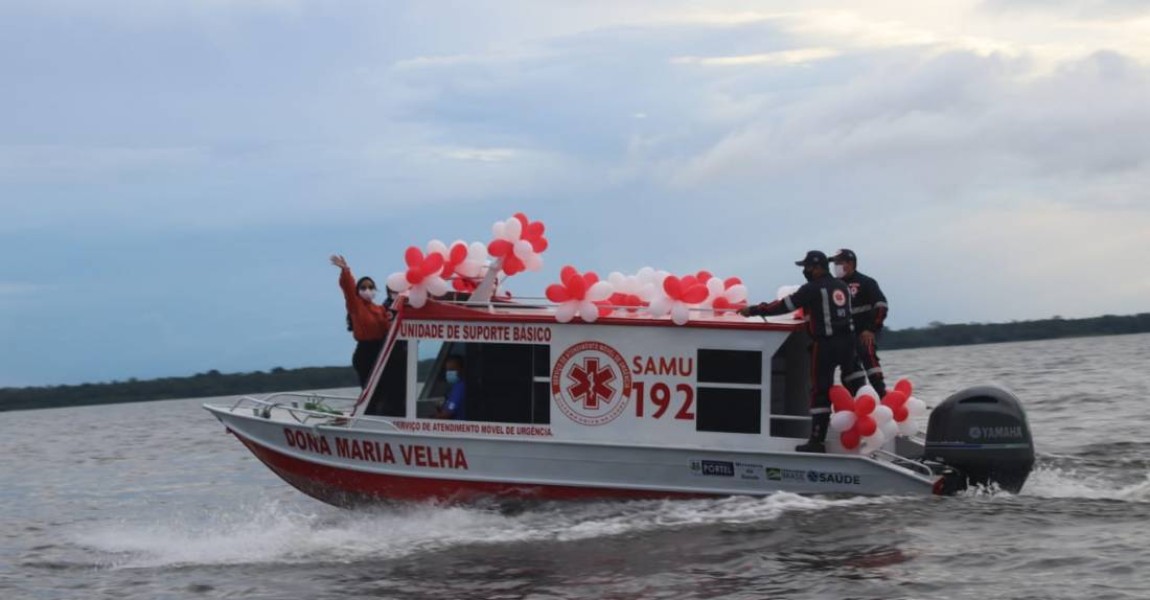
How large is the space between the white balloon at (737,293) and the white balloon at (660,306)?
59.6 inches

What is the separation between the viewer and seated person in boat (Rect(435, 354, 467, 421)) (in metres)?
13.0

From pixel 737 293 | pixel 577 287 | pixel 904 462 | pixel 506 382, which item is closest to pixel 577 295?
pixel 577 287

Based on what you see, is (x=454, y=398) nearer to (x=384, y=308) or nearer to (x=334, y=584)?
(x=384, y=308)

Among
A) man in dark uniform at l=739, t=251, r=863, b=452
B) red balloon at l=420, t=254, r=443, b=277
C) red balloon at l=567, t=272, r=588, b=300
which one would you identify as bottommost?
man in dark uniform at l=739, t=251, r=863, b=452

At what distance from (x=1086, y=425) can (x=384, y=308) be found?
11804 millimetres

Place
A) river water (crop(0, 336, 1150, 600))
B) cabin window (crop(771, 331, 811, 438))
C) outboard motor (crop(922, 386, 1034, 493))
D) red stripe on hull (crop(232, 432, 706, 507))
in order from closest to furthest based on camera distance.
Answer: river water (crop(0, 336, 1150, 600))
outboard motor (crop(922, 386, 1034, 493))
red stripe on hull (crop(232, 432, 706, 507))
cabin window (crop(771, 331, 811, 438))

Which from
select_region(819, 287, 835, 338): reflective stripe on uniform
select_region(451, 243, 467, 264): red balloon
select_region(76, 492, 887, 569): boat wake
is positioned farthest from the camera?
select_region(451, 243, 467, 264): red balloon

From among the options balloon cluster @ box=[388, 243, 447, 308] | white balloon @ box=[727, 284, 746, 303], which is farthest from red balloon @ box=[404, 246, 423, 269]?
white balloon @ box=[727, 284, 746, 303]

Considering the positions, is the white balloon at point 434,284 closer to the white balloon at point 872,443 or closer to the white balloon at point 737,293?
the white balloon at point 737,293

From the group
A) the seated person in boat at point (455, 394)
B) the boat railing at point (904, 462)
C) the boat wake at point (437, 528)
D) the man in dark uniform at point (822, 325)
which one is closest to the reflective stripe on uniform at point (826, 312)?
the man in dark uniform at point (822, 325)

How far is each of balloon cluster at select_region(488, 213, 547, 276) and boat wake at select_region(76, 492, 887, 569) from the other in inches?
91.3

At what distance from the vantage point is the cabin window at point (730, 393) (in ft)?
41.2

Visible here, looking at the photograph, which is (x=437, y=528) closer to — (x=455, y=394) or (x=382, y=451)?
(x=382, y=451)

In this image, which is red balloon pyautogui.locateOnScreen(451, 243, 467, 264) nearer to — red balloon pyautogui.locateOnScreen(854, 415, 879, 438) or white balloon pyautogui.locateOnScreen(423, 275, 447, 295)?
white balloon pyautogui.locateOnScreen(423, 275, 447, 295)
